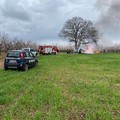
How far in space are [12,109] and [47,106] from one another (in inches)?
40.8

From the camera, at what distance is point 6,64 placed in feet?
69.9

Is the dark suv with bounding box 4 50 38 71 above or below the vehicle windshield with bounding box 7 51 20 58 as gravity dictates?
below

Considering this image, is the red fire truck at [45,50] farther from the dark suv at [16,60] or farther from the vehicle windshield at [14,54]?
the vehicle windshield at [14,54]

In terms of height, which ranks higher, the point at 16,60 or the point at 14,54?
→ the point at 14,54

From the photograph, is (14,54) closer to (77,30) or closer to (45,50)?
(45,50)

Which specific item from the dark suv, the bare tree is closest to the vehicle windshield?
the dark suv

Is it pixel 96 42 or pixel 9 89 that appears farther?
pixel 96 42

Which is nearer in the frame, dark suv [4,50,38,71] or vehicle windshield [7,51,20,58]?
dark suv [4,50,38,71]

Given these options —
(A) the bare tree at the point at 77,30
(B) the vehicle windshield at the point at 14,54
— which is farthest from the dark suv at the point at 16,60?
(A) the bare tree at the point at 77,30

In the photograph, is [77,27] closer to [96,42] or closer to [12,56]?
[96,42]

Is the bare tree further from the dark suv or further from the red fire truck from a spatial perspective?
the dark suv

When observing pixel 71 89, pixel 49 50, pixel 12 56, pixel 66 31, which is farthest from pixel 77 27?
pixel 71 89

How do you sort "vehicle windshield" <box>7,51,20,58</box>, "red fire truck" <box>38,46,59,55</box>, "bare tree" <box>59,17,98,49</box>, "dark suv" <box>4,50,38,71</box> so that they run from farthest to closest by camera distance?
"bare tree" <box>59,17,98,49</box> → "red fire truck" <box>38,46,59,55</box> → "vehicle windshield" <box>7,51,20,58</box> → "dark suv" <box>4,50,38,71</box>

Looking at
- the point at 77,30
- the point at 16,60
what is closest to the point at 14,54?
the point at 16,60
